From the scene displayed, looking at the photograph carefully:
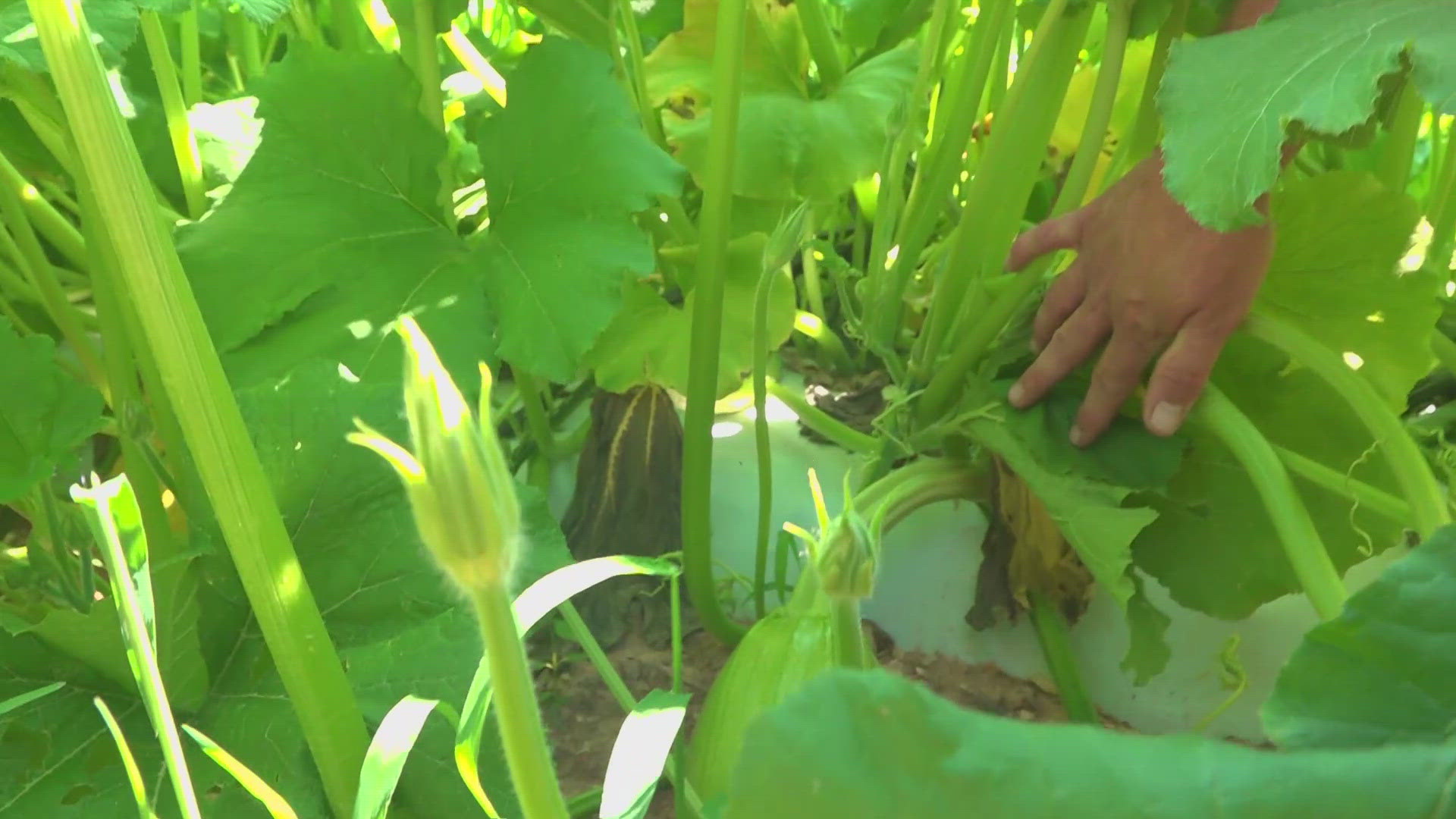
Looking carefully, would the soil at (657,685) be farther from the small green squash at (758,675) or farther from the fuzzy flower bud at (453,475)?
the fuzzy flower bud at (453,475)

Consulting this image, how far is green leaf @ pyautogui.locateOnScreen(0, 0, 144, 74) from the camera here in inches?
20.3

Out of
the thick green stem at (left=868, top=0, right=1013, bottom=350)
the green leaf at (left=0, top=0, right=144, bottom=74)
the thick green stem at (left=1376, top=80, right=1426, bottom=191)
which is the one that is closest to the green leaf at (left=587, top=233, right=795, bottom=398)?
the thick green stem at (left=868, top=0, right=1013, bottom=350)

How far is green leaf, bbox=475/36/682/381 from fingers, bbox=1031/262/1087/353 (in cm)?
30

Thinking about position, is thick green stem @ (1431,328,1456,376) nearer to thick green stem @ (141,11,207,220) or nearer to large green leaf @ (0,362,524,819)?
large green leaf @ (0,362,524,819)

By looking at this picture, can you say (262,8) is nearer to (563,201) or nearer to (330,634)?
(563,201)

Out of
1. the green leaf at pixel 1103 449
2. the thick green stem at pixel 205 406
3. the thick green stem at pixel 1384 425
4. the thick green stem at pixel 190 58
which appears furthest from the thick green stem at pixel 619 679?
the thick green stem at pixel 190 58

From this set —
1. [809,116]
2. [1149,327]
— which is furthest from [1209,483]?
[809,116]

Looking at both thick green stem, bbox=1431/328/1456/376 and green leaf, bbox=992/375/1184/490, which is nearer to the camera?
green leaf, bbox=992/375/1184/490

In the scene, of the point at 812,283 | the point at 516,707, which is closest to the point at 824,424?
the point at 812,283

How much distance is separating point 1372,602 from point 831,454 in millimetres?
680

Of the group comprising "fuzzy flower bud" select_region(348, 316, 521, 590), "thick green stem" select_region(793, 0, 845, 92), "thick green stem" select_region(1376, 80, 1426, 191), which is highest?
"thick green stem" select_region(793, 0, 845, 92)

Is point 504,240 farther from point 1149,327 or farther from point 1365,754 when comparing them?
point 1365,754

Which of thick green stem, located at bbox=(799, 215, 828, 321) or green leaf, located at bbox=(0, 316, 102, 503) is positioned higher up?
thick green stem, located at bbox=(799, 215, 828, 321)

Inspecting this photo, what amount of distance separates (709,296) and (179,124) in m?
0.40
